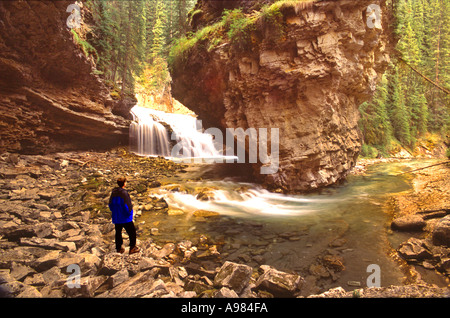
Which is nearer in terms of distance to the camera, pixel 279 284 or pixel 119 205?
pixel 279 284

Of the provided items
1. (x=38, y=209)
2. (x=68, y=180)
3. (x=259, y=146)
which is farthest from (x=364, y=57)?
(x=68, y=180)

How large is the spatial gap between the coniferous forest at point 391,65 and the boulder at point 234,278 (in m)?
14.5

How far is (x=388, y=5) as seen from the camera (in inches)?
406

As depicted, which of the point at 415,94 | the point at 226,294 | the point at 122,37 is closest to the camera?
the point at 226,294

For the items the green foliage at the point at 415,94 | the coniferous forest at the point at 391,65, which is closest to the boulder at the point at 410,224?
the coniferous forest at the point at 391,65

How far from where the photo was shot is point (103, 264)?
11.7ft

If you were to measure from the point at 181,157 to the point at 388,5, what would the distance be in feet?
60.6

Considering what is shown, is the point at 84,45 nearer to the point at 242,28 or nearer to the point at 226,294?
the point at 242,28

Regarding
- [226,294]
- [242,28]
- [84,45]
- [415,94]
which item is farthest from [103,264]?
[415,94]

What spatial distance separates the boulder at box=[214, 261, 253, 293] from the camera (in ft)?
11.3

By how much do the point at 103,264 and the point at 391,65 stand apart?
19.6 metres

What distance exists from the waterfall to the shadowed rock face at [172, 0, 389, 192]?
920cm

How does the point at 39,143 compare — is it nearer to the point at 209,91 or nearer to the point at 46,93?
the point at 46,93

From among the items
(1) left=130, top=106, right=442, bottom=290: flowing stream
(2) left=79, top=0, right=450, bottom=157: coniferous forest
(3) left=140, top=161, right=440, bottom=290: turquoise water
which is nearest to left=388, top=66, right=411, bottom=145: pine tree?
(2) left=79, top=0, right=450, bottom=157: coniferous forest
